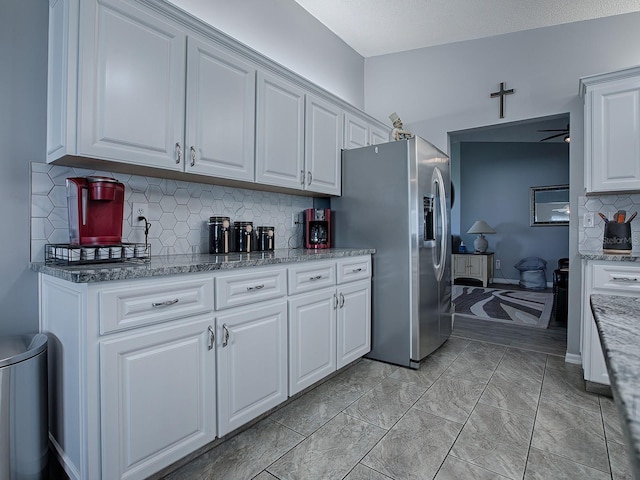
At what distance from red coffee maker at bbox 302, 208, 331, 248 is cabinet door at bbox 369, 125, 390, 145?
954mm

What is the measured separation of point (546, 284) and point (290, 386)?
6.24m

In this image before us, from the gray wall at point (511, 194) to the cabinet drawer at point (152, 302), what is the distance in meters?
6.87

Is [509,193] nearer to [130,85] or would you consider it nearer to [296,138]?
[296,138]

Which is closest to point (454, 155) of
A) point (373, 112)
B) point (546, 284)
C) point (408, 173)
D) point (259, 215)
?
point (546, 284)

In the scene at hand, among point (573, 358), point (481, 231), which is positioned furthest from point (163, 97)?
point (481, 231)

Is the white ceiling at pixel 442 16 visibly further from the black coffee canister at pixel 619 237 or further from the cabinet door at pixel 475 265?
the cabinet door at pixel 475 265

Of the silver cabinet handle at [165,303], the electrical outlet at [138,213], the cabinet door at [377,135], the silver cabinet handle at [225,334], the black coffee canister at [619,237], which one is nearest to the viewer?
the silver cabinet handle at [165,303]

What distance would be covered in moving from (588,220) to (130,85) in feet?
10.7

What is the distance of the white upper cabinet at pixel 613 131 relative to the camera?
2.41m

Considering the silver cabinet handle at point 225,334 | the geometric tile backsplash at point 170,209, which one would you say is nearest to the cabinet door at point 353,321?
the geometric tile backsplash at point 170,209

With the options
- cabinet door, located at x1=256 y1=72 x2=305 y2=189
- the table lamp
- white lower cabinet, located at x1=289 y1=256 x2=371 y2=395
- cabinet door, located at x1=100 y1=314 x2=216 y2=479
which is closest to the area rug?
the table lamp

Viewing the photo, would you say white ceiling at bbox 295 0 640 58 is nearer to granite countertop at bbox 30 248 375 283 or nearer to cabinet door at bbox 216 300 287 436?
granite countertop at bbox 30 248 375 283

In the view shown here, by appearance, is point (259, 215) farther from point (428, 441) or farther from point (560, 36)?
point (560, 36)

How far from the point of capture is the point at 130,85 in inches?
63.3
